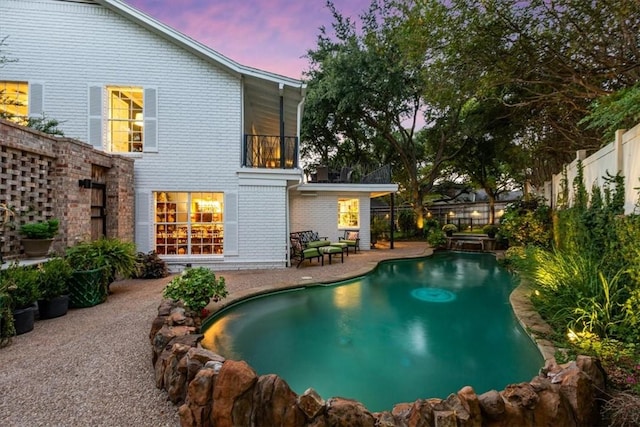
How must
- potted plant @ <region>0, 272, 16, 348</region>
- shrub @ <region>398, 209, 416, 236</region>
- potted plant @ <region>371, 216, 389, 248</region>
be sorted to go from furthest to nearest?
shrub @ <region>398, 209, 416, 236</region> → potted plant @ <region>371, 216, 389, 248</region> → potted plant @ <region>0, 272, 16, 348</region>

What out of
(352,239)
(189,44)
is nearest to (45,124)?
(189,44)

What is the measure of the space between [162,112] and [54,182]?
3.28 m

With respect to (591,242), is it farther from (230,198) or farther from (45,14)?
(45,14)

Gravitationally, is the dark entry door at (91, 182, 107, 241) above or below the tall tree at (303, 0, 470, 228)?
below

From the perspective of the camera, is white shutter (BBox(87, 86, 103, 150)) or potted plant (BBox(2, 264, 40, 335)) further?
white shutter (BBox(87, 86, 103, 150))

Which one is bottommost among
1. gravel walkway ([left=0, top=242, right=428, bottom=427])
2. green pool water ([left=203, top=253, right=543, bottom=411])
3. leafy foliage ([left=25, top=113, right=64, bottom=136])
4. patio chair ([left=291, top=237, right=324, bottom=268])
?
green pool water ([left=203, top=253, right=543, bottom=411])

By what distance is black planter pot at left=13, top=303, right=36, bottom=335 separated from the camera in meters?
4.02

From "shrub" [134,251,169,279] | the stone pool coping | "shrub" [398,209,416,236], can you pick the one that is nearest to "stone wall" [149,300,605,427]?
the stone pool coping

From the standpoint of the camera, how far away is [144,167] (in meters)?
8.20

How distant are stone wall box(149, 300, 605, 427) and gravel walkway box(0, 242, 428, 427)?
1.55ft

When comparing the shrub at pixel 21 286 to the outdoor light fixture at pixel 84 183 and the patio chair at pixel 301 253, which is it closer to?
the outdoor light fixture at pixel 84 183

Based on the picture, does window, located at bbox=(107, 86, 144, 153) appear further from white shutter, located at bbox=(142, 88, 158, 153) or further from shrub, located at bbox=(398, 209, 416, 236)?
shrub, located at bbox=(398, 209, 416, 236)

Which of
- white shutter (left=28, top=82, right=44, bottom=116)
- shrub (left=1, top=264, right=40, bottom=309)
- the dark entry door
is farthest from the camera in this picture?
white shutter (left=28, top=82, right=44, bottom=116)

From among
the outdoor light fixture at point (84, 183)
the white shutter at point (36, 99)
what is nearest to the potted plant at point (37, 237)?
the outdoor light fixture at point (84, 183)
